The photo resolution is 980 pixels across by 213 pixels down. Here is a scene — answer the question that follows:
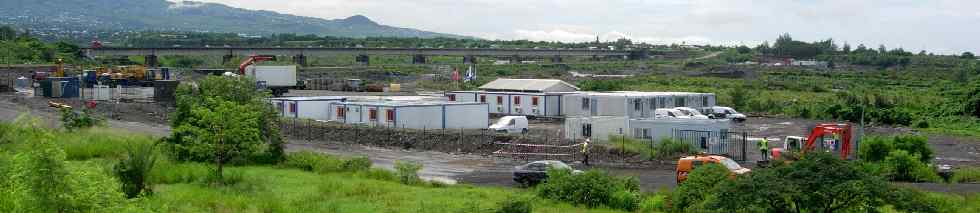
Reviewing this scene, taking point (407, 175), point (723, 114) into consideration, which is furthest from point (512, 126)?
point (407, 175)

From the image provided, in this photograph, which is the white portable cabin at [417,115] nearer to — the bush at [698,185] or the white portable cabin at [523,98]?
the white portable cabin at [523,98]

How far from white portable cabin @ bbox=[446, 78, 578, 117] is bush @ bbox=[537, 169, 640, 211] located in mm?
28044

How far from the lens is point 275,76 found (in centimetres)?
6506

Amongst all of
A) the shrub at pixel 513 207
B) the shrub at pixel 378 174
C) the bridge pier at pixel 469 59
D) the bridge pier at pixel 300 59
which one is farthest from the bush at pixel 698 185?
the bridge pier at pixel 469 59

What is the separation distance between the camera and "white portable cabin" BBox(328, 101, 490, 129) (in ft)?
140

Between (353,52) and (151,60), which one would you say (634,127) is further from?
(353,52)

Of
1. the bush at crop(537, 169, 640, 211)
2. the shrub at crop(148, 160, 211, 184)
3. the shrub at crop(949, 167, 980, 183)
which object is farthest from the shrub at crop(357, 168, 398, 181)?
the shrub at crop(949, 167, 980, 183)

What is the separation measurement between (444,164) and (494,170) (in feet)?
8.28

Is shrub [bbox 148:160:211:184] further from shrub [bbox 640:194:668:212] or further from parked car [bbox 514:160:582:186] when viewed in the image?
shrub [bbox 640:194:668:212]

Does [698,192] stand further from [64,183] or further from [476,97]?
[476,97]

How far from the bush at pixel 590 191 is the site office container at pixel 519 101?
28016 millimetres

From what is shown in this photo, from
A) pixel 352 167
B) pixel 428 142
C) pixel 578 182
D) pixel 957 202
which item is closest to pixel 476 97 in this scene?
pixel 428 142

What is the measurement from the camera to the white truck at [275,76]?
64625mm

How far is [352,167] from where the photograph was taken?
29.0 meters
